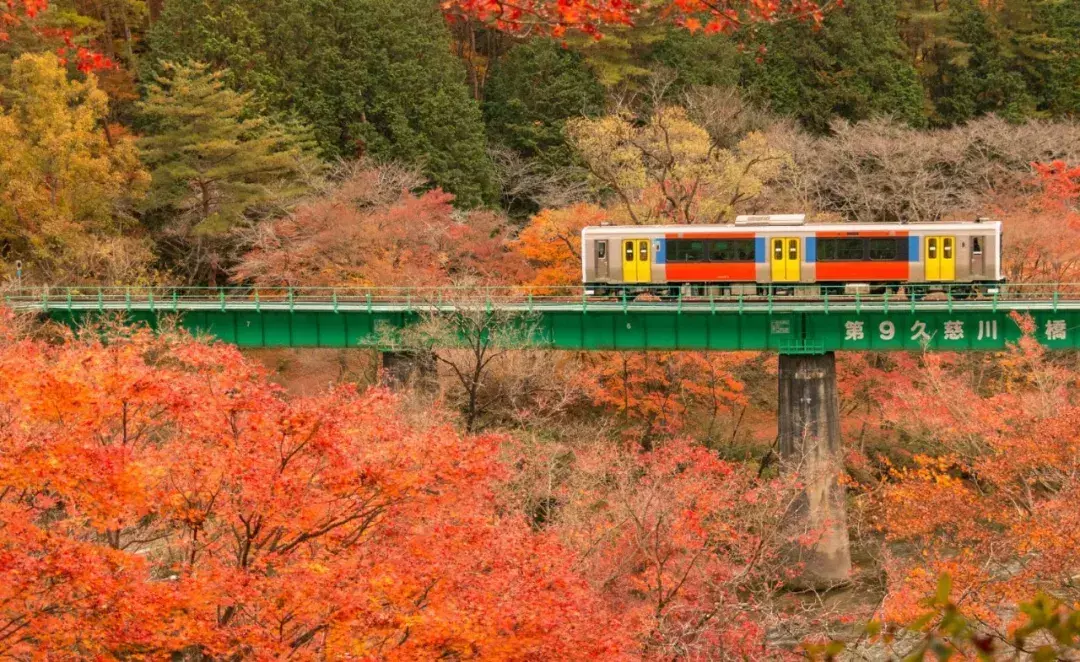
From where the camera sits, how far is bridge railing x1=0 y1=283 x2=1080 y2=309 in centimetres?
3234

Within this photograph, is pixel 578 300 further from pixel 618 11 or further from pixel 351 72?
pixel 618 11

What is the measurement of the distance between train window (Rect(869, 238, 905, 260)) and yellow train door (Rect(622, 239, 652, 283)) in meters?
6.17

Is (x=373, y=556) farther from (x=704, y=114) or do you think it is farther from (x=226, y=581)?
(x=704, y=114)

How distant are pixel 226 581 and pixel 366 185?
3085 centimetres

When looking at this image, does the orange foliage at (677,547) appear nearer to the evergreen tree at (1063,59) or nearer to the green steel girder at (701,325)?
the green steel girder at (701,325)

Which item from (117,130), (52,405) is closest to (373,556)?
(52,405)

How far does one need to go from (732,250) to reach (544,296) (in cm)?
546

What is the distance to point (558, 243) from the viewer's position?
39875 mm

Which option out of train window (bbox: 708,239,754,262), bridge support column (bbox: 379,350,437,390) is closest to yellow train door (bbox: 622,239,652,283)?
train window (bbox: 708,239,754,262)

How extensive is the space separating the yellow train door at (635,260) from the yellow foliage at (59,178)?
17.7 metres

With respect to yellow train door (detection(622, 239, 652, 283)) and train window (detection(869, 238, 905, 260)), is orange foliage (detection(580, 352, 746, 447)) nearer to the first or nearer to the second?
yellow train door (detection(622, 239, 652, 283))

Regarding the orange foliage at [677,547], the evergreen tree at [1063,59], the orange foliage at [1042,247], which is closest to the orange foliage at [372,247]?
the orange foliage at [677,547]

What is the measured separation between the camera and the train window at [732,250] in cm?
3419

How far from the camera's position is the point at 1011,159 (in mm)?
49656
